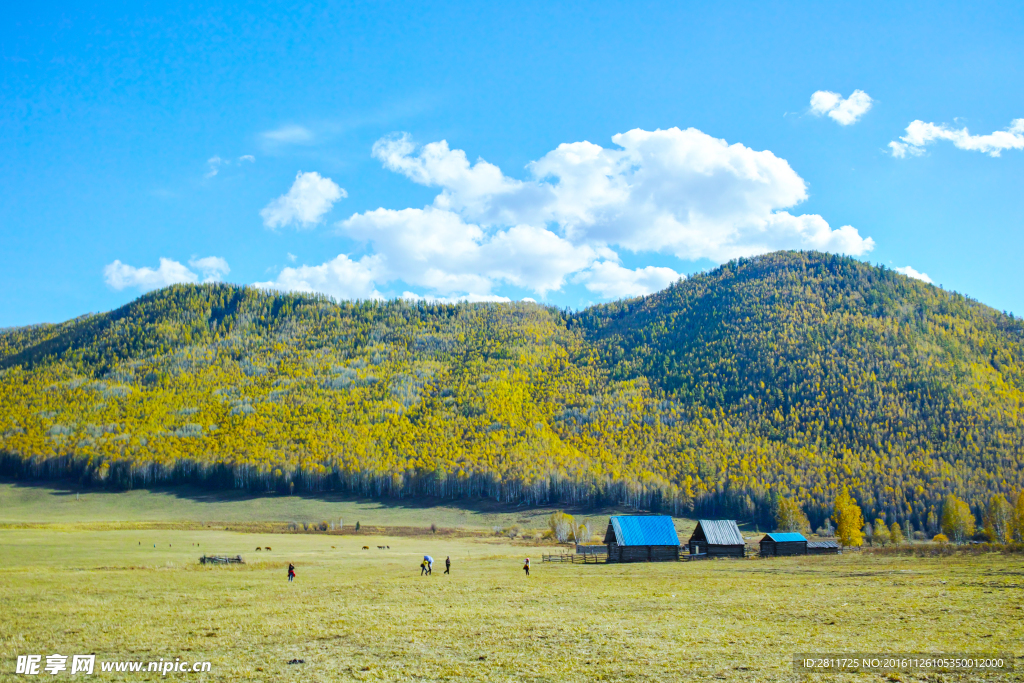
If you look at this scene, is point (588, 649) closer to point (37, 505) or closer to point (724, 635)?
point (724, 635)

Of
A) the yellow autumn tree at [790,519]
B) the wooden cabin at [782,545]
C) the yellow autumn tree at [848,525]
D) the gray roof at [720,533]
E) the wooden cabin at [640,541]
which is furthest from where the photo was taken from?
the yellow autumn tree at [790,519]

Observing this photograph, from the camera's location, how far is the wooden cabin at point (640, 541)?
196 feet

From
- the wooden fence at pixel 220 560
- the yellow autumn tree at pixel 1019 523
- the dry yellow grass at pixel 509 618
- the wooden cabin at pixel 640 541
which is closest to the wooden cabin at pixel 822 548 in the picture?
the wooden cabin at pixel 640 541

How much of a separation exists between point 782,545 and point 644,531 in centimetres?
1787

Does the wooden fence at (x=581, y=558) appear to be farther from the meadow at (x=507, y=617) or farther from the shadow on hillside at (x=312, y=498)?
the shadow on hillside at (x=312, y=498)

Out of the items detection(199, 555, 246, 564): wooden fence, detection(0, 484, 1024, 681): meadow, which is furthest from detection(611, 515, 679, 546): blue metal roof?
detection(199, 555, 246, 564): wooden fence

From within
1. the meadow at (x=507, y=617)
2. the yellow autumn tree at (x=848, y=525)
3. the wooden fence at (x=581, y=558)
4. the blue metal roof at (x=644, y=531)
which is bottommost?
the yellow autumn tree at (x=848, y=525)

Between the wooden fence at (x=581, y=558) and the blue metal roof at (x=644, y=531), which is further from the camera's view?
the blue metal roof at (x=644, y=531)

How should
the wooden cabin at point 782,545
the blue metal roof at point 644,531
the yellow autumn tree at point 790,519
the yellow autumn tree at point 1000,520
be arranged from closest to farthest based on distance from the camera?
the blue metal roof at point 644,531 → the wooden cabin at point 782,545 → the yellow autumn tree at point 1000,520 → the yellow autumn tree at point 790,519

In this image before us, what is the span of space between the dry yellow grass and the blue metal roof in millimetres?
13504

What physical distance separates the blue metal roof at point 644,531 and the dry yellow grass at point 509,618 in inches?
532

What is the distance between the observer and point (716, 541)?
2534 inches

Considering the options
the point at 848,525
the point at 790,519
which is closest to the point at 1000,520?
the point at 848,525

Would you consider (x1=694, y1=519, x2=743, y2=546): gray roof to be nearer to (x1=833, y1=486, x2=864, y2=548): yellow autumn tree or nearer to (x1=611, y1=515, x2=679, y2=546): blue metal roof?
(x1=611, y1=515, x2=679, y2=546): blue metal roof
